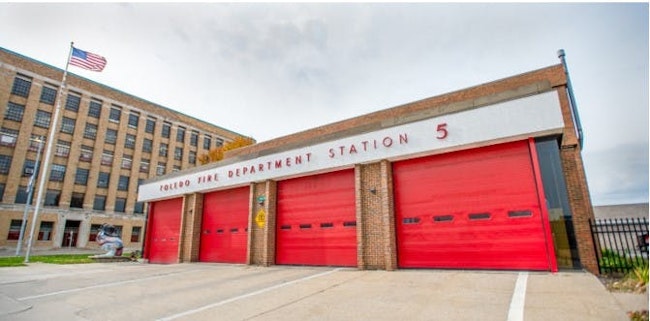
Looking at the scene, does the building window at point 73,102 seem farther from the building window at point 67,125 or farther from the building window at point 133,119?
the building window at point 133,119

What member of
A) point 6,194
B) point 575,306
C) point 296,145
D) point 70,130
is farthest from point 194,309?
point 70,130

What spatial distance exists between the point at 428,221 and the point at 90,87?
50.7m

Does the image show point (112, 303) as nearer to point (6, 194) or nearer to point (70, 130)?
point (6, 194)

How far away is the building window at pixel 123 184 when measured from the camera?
149ft

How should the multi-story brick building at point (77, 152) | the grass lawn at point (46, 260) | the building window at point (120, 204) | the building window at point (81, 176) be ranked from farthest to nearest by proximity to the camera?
the building window at point (120, 204) < the building window at point (81, 176) < the multi-story brick building at point (77, 152) < the grass lawn at point (46, 260)

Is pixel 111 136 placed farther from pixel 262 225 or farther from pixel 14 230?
pixel 262 225

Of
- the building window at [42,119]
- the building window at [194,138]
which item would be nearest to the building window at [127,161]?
the building window at [42,119]

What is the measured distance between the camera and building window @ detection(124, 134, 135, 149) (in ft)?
155

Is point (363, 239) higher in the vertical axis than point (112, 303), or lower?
higher

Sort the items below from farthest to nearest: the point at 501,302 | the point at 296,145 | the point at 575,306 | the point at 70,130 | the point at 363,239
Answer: the point at 70,130 → the point at 296,145 → the point at 363,239 → the point at 501,302 → the point at 575,306

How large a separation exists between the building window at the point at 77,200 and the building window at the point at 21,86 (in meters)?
13.3

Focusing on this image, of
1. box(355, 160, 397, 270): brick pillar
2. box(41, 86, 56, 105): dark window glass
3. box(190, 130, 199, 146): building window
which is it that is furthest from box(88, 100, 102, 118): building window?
box(355, 160, 397, 270): brick pillar

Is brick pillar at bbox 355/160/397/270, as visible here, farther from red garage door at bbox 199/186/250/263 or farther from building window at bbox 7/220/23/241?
building window at bbox 7/220/23/241

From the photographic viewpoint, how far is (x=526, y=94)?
359 inches
